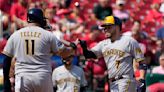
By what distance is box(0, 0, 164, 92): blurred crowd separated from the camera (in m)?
13.9

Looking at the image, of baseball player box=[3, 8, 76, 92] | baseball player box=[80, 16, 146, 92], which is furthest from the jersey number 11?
baseball player box=[80, 16, 146, 92]

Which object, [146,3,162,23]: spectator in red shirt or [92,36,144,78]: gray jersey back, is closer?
[92,36,144,78]: gray jersey back

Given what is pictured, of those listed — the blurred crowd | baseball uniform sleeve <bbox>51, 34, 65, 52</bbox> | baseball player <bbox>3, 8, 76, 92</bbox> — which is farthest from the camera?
the blurred crowd

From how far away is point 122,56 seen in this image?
9.43 metres

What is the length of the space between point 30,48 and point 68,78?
3.04m

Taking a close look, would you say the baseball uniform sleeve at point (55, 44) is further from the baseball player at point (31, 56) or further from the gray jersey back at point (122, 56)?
the gray jersey back at point (122, 56)

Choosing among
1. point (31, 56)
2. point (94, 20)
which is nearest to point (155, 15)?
point (94, 20)

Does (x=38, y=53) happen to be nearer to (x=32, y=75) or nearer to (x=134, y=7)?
(x=32, y=75)

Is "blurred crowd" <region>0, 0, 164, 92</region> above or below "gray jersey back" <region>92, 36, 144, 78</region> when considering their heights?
above

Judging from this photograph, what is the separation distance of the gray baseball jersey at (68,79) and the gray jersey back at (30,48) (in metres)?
2.84

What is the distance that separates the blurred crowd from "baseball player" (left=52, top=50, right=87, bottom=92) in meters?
1.73

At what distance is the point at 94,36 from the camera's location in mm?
14031

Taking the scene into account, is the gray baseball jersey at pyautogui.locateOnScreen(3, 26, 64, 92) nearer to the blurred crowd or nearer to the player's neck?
the player's neck

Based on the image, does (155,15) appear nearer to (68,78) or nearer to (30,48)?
(68,78)
